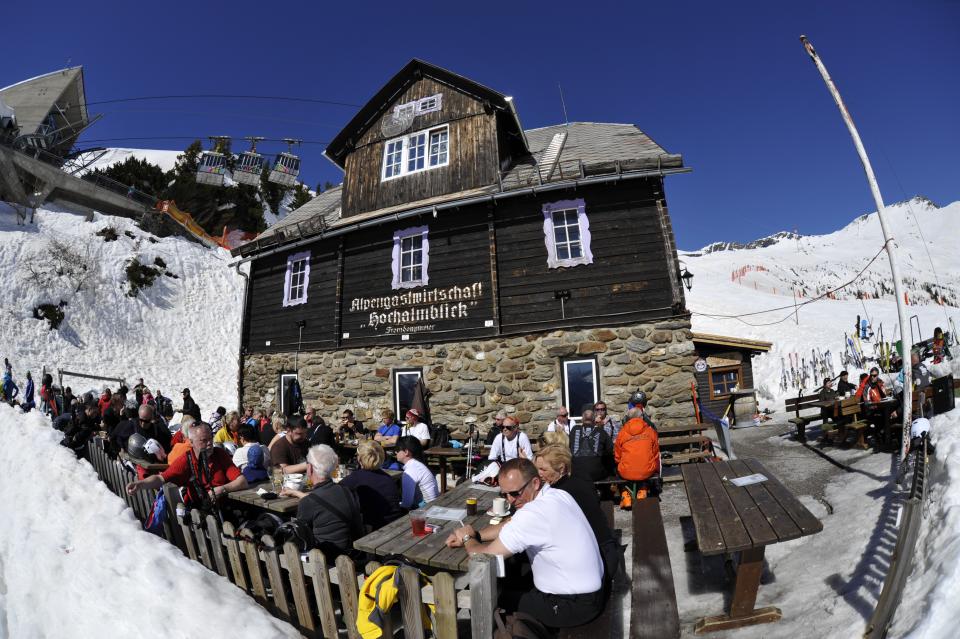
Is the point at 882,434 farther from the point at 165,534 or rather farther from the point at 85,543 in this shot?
the point at 85,543

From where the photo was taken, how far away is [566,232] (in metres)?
10.3

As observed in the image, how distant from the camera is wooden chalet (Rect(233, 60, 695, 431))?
962 centimetres

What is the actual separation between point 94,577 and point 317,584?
7.86ft

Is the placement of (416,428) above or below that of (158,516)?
above

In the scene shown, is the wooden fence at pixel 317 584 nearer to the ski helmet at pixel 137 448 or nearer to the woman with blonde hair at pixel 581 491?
the woman with blonde hair at pixel 581 491

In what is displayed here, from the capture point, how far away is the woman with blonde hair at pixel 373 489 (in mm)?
4324

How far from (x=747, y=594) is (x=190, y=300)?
96.0 ft

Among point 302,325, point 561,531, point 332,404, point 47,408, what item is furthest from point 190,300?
point 561,531

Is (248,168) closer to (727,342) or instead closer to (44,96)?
(727,342)

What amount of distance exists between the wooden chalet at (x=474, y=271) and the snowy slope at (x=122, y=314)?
34.4 ft

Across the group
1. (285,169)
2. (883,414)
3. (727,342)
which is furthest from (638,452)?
(285,169)

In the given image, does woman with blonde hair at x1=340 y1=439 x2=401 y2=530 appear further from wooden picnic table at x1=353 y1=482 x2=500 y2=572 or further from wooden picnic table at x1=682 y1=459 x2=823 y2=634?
wooden picnic table at x1=682 y1=459 x2=823 y2=634

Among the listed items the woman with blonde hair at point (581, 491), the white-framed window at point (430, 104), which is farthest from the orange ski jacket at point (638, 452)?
the white-framed window at point (430, 104)

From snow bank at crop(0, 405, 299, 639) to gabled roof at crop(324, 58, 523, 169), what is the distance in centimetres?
995
